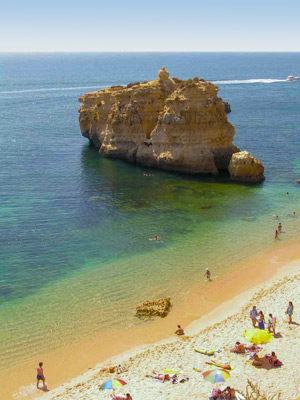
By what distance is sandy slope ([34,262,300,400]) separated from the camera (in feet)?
59.1

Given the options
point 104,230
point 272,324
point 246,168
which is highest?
point 246,168

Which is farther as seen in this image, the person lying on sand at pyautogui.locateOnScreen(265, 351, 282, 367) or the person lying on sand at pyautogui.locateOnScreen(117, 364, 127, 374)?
the person lying on sand at pyautogui.locateOnScreen(117, 364, 127, 374)

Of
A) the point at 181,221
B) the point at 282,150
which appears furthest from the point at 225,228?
the point at 282,150

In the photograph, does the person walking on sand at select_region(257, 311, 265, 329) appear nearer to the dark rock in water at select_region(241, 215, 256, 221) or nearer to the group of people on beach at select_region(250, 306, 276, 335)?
the group of people on beach at select_region(250, 306, 276, 335)

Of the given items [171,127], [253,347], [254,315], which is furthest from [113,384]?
[171,127]

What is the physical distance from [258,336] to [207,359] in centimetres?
275

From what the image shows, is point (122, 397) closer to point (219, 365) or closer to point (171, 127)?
point (219, 365)

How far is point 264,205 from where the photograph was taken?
4253cm

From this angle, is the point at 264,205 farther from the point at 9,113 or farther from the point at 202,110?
the point at 9,113

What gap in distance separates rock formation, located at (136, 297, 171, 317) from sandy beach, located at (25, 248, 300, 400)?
1.84 meters

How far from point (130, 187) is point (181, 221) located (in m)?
11.1

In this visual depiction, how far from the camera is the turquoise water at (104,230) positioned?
25.9m

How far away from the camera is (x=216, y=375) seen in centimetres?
1819

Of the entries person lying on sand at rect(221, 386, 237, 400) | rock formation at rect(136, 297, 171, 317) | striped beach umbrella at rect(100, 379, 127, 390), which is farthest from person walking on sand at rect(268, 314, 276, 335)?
striped beach umbrella at rect(100, 379, 127, 390)
